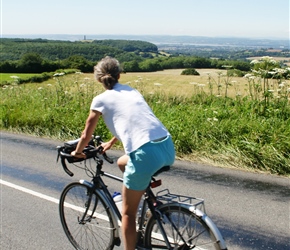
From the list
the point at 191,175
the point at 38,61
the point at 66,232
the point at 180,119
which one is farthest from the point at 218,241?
the point at 38,61

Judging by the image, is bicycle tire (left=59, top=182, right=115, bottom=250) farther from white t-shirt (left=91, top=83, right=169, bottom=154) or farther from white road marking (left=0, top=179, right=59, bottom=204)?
white road marking (left=0, top=179, right=59, bottom=204)

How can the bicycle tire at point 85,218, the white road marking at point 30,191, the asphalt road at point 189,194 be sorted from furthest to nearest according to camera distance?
the white road marking at point 30,191, the asphalt road at point 189,194, the bicycle tire at point 85,218

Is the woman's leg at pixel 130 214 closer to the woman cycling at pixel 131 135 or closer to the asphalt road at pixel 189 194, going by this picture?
the woman cycling at pixel 131 135

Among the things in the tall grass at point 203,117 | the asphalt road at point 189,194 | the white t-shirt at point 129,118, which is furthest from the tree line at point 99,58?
the white t-shirt at point 129,118

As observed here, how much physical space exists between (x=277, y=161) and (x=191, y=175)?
1.60 metres

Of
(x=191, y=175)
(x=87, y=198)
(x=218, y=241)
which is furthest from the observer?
(x=191, y=175)

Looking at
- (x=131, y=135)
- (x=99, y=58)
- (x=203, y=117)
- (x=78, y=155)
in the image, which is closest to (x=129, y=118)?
(x=131, y=135)

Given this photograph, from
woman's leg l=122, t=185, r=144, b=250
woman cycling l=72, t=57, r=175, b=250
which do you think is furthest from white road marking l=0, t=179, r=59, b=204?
woman cycling l=72, t=57, r=175, b=250

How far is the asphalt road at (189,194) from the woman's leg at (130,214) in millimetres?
1315

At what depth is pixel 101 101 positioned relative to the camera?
3.39 metres

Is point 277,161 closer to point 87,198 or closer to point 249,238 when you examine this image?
point 249,238

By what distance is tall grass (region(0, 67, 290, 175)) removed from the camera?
24.9 feet

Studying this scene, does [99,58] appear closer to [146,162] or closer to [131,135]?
[131,135]

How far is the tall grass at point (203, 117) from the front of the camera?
7598 mm
